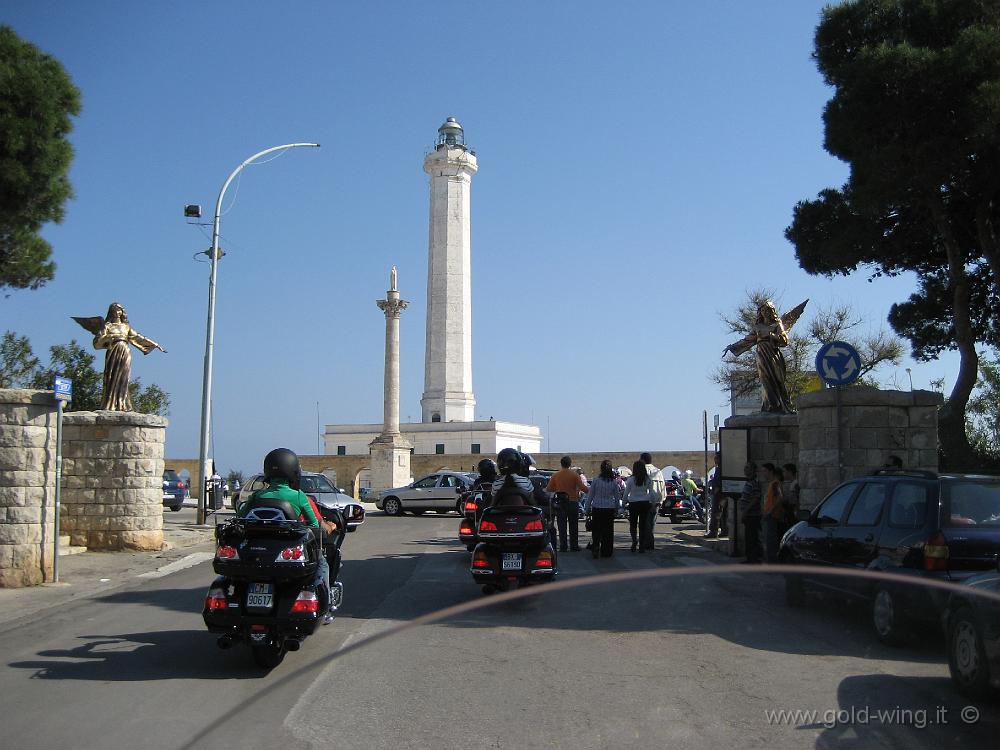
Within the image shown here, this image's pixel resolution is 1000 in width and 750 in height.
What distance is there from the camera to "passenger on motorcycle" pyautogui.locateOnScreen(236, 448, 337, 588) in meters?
7.02

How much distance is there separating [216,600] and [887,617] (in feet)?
17.2

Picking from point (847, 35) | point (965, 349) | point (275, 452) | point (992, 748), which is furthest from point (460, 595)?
point (847, 35)

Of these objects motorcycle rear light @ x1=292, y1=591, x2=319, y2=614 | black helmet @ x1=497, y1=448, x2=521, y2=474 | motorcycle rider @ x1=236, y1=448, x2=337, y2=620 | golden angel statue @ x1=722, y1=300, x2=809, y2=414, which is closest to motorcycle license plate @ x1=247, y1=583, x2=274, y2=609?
motorcycle rear light @ x1=292, y1=591, x2=319, y2=614

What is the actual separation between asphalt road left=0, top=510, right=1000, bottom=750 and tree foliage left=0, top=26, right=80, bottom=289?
9.48 meters

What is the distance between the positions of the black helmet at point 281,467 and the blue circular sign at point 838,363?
7.32m

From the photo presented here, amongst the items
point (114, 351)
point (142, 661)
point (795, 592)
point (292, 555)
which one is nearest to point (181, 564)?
point (114, 351)

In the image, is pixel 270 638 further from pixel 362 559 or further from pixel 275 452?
pixel 362 559

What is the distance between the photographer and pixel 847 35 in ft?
66.0

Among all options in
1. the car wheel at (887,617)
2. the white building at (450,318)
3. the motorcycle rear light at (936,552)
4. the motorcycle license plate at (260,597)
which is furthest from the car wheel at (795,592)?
the white building at (450,318)

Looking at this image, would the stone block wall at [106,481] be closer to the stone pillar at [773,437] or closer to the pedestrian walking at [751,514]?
the pedestrian walking at [751,514]

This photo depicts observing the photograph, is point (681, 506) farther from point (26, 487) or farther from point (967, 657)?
point (967, 657)

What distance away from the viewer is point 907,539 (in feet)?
23.9

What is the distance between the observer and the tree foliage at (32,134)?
1602 cm

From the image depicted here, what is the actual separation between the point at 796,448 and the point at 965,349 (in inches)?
237
